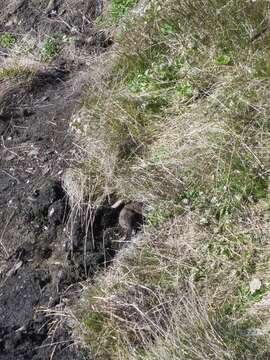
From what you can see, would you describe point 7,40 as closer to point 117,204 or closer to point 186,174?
point 117,204

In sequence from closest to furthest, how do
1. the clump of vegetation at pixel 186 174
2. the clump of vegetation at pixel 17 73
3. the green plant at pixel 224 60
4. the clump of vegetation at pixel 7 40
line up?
the clump of vegetation at pixel 186 174
the green plant at pixel 224 60
the clump of vegetation at pixel 17 73
the clump of vegetation at pixel 7 40

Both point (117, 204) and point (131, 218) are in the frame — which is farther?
point (117, 204)

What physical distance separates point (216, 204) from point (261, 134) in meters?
0.47

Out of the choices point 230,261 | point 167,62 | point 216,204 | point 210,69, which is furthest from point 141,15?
point 230,261

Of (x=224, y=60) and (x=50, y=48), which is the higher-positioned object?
(x=224, y=60)

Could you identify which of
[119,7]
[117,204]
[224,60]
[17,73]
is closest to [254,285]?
[117,204]

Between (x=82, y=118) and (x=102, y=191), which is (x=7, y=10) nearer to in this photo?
(x=82, y=118)

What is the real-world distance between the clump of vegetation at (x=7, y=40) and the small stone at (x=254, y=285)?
12.5ft

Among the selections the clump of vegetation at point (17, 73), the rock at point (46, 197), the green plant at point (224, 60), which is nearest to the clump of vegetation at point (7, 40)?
the clump of vegetation at point (17, 73)

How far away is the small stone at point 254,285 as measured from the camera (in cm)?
384

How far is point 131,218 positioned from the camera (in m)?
4.64

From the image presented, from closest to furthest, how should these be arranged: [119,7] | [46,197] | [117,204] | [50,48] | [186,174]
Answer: [186,174]
[117,204]
[46,197]
[119,7]
[50,48]

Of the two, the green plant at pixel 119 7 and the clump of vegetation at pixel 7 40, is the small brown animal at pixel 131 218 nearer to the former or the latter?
the green plant at pixel 119 7

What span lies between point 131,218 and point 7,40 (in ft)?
9.66
